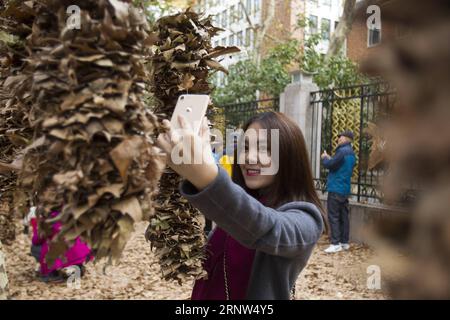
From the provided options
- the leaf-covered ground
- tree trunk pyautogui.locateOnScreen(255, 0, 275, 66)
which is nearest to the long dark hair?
the leaf-covered ground

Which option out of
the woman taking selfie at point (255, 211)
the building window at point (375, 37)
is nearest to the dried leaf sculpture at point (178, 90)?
the woman taking selfie at point (255, 211)

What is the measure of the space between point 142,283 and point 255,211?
15.2 ft

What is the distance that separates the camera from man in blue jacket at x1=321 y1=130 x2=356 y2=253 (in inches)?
253

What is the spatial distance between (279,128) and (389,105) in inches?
47.2

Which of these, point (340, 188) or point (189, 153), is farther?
point (340, 188)

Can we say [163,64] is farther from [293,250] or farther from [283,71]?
[283,71]

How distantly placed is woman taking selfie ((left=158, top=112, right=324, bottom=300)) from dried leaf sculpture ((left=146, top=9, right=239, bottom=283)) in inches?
5.5

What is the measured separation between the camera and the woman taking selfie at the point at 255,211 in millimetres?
1271

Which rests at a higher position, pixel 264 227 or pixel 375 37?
pixel 375 37

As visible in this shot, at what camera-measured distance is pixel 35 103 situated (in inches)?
42.8

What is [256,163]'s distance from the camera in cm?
179

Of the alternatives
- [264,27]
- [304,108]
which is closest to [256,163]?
[304,108]

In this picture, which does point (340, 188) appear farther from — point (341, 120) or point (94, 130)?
point (94, 130)

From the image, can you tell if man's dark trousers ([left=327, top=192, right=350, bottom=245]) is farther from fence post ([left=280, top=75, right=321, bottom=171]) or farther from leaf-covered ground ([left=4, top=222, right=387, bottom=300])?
fence post ([left=280, top=75, right=321, bottom=171])
